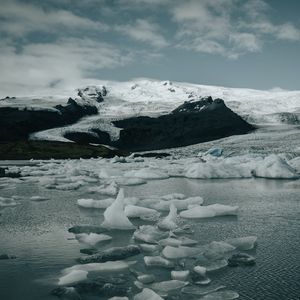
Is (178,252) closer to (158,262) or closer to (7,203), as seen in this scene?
(158,262)

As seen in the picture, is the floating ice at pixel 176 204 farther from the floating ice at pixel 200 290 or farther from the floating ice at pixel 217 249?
the floating ice at pixel 200 290

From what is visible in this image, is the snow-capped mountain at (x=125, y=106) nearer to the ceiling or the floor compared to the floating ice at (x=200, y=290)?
nearer to the ceiling

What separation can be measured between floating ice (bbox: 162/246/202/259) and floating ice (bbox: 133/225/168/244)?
92 cm

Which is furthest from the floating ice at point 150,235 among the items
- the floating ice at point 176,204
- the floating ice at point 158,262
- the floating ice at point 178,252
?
the floating ice at point 176,204

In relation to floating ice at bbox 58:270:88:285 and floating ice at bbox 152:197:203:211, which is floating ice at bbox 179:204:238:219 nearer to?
floating ice at bbox 152:197:203:211

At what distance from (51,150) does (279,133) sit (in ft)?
109

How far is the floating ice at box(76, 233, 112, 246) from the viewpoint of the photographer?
786cm

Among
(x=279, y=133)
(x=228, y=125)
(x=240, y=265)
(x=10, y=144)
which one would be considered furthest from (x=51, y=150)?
(x=240, y=265)

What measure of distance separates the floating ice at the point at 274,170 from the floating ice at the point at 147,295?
17.7m

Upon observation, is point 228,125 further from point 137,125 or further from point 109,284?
point 109,284

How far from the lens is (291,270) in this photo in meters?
6.22

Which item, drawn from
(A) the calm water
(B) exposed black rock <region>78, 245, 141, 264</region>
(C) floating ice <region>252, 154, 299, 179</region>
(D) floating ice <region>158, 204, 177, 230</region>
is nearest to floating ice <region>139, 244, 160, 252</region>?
(B) exposed black rock <region>78, 245, 141, 264</region>

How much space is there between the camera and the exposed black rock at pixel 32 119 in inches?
3051

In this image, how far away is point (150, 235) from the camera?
8.02 metres
